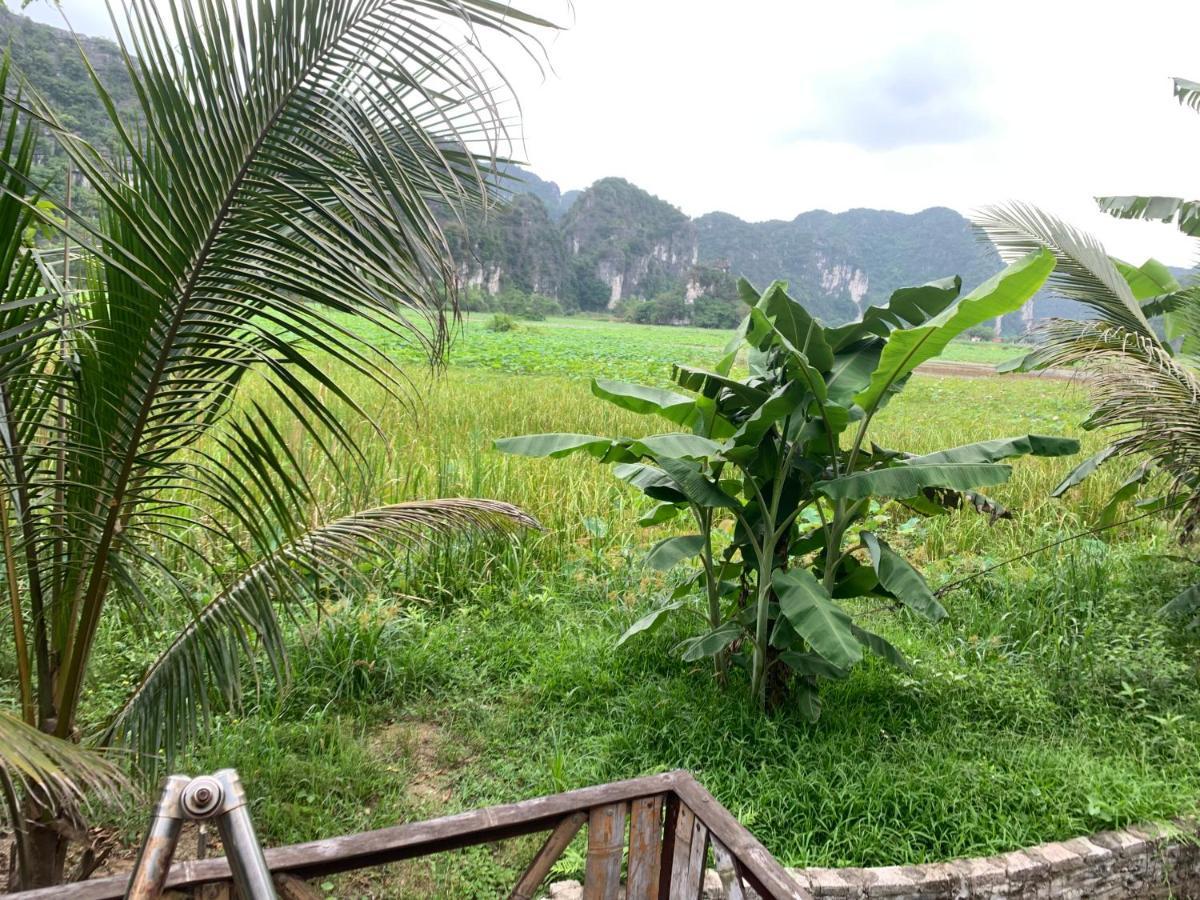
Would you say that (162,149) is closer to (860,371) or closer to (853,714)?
(860,371)

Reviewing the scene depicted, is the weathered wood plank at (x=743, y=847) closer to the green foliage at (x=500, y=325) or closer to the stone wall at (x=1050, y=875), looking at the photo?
the stone wall at (x=1050, y=875)

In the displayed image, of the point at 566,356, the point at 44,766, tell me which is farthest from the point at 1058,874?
the point at 566,356

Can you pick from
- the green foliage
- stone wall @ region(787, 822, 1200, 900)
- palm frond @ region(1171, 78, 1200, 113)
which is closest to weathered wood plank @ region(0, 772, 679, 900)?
stone wall @ region(787, 822, 1200, 900)

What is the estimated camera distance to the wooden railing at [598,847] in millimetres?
1080

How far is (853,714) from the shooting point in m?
2.71

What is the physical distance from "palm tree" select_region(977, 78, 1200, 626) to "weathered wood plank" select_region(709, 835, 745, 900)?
108 inches

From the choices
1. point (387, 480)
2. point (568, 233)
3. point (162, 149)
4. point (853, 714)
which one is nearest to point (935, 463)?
point (853, 714)

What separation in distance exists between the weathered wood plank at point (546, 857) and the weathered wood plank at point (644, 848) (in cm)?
11

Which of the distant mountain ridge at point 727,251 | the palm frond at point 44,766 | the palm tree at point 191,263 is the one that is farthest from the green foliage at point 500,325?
the palm frond at point 44,766

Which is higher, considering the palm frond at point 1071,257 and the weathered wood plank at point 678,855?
the palm frond at point 1071,257

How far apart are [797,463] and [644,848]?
165 centimetres

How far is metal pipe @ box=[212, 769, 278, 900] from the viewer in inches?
21.3

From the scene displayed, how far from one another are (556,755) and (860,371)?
1768 millimetres

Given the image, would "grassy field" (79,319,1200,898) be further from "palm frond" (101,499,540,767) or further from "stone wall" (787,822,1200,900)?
Result: "palm frond" (101,499,540,767)
